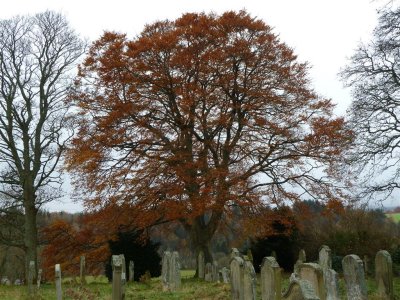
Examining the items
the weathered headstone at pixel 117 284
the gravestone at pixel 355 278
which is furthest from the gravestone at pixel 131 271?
the gravestone at pixel 355 278

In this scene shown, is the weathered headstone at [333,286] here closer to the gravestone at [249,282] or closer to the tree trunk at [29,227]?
the gravestone at [249,282]

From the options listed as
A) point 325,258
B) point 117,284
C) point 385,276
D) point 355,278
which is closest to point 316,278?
point 355,278

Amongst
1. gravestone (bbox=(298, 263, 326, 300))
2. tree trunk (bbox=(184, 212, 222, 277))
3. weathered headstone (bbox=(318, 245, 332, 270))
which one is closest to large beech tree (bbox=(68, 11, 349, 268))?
tree trunk (bbox=(184, 212, 222, 277))

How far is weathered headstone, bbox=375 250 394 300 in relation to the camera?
1084cm

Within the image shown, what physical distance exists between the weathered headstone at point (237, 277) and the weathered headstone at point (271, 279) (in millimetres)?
819

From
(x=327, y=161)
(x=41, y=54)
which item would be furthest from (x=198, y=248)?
(x=41, y=54)

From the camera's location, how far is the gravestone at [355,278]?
10.1 m

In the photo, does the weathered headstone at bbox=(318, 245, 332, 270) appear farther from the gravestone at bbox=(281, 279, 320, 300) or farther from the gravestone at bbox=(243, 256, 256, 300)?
the gravestone at bbox=(281, 279, 320, 300)

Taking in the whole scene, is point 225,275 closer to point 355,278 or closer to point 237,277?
point 237,277

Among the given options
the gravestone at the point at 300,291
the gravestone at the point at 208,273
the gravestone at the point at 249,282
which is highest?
the gravestone at the point at 300,291

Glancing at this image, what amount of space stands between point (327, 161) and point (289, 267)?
7793 millimetres

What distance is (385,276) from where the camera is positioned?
10992 mm

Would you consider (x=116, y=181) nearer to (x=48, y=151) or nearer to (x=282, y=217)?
(x=48, y=151)

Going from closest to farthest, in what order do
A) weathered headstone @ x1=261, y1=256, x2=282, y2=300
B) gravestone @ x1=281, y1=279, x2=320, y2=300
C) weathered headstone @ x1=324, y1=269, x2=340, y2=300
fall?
gravestone @ x1=281, y1=279, x2=320, y2=300
weathered headstone @ x1=261, y1=256, x2=282, y2=300
weathered headstone @ x1=324, y1=269, x2=340, y2=300
